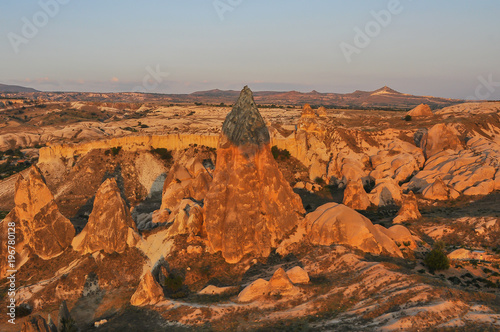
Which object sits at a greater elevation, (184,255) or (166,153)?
(166,153)

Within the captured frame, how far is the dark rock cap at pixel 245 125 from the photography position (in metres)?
28.0

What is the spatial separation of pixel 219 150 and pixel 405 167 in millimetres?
34879

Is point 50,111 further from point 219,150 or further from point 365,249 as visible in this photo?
point 365,249

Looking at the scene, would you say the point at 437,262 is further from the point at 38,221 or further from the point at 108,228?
the point at 38,221

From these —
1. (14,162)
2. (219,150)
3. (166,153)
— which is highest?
(219,150)

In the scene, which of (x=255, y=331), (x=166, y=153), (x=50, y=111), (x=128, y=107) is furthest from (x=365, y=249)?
(x=128, y=107)

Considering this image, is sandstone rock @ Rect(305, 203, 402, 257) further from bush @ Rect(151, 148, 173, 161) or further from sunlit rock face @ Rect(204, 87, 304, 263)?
bush @ Rect(151, 148, 173, 161)

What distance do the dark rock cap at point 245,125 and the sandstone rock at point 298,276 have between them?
10.9 metres

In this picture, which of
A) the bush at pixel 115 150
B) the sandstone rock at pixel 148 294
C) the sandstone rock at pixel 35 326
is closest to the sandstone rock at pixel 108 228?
the sandstone rock at pixel 148 294

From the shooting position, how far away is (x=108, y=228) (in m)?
27.2

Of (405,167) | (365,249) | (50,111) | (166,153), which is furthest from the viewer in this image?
(50,111)

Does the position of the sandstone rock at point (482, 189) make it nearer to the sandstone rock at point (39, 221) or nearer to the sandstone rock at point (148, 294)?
the sandstone rock at point (148, 294)

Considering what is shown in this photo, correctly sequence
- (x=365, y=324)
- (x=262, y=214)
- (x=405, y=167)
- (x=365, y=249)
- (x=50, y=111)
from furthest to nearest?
(x=50, y=111), (x=405, y=167), (x=262, y=214), (x=365, y=249), (x=365, y=324)

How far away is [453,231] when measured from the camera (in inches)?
1222
